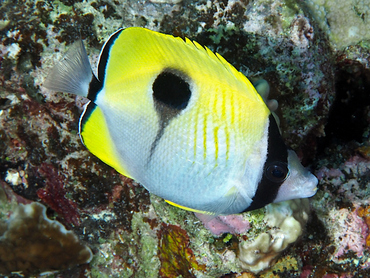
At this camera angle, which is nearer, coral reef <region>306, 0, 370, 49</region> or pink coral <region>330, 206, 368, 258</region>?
pink coral <region>330, 206, 368, 258</region>

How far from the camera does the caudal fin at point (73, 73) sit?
1388mm

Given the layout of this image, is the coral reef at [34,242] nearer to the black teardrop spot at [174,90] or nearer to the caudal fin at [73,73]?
the caudal fin at [73,73]

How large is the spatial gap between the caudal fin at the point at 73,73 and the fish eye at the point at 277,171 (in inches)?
39.8

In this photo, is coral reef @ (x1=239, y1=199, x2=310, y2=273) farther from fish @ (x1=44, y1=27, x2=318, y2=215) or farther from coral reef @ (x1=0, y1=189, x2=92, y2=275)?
coral reef @ (x1=0, y1=189, x2=92, y2=275)

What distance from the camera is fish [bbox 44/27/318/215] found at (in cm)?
129

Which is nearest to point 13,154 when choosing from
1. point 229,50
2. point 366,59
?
point 229,50

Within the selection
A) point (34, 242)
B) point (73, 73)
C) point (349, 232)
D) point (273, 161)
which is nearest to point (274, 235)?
point (349, 232)

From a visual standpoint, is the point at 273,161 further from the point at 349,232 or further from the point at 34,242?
the point at 34,242

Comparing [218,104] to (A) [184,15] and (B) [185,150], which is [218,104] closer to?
(B) [185,150]

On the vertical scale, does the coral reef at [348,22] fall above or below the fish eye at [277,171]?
above

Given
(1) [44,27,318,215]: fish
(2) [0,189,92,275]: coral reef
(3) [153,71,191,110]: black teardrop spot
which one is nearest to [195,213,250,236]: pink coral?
(1) [44,27,318,215]: fish

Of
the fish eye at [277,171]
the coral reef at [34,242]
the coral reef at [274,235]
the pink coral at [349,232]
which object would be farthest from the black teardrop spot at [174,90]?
the coral reef at [34,242]

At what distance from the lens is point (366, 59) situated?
2891 mm

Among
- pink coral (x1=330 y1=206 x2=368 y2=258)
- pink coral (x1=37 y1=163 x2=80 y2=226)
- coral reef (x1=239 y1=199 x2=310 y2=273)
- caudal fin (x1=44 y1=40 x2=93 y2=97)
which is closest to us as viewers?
caudal fin (x1=44 y1=40 x2=93 y2=97)
